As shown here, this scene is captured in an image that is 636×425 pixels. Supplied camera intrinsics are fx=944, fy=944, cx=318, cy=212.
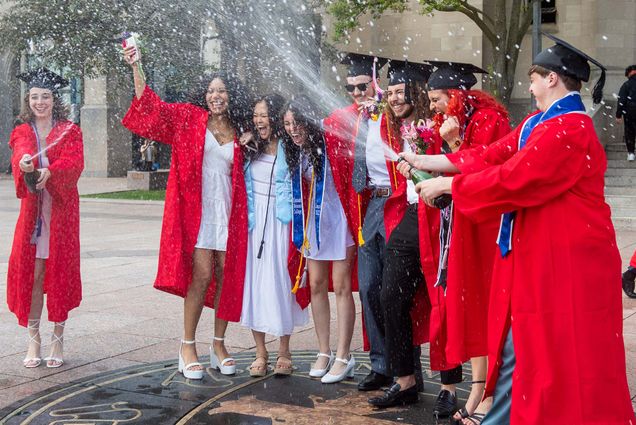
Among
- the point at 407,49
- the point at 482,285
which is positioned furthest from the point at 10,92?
the point at 482,285

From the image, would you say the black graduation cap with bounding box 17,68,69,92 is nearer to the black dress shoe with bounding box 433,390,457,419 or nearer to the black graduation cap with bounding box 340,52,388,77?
the black graduation cap with bounding box 340,52,388,77

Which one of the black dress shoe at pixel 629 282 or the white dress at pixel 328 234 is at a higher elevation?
the white dress at pixel 328 234

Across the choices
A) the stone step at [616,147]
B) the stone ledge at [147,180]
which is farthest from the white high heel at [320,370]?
the stone ledge at [147,180]

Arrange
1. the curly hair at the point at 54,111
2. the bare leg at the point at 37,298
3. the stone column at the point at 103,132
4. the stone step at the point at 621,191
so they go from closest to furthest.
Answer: the bare leg at the point at 37,298, the curly hair at the point at 54,111, the stone step at the point at 621,191, the stone column at the point at 103,132

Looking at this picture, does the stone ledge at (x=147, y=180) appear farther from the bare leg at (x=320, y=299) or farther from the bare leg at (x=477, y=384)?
the bare leg at (x=477, y=384)

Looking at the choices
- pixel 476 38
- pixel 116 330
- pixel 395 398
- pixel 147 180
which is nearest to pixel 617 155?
pixel 476 38

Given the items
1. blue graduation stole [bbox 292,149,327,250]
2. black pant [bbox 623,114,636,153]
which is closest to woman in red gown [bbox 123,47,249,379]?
blue graduation stole [bbox 292,149,327,250]

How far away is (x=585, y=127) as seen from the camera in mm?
4121

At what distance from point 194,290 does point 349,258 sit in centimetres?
108

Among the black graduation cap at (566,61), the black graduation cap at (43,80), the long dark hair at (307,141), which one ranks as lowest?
the long dark hair at (307,141)

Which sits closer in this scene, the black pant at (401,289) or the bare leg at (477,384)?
the bare leg at (477,384)

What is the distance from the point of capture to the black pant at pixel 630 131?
18562 mm

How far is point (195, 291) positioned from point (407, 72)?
2072mm

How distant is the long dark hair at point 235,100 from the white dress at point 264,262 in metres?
0.28
